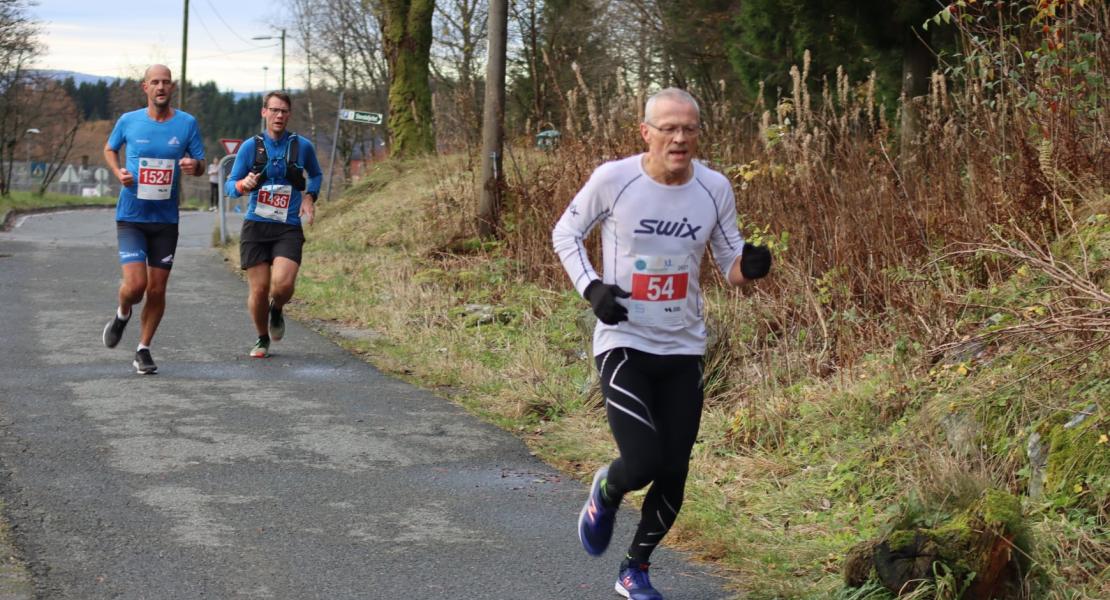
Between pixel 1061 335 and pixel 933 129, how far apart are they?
345 cm

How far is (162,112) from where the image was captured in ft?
33.5

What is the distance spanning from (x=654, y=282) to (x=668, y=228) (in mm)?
202

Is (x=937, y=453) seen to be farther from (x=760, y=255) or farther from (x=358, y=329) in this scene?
(x=358, y=329)

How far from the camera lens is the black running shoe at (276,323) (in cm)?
1133

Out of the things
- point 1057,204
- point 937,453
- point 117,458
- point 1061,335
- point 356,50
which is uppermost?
point 356,50

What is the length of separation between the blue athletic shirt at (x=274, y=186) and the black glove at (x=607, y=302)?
6332 mm

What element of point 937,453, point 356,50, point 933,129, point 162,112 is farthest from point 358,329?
point 356,50

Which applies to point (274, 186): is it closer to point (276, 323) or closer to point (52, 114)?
point (276, 323)

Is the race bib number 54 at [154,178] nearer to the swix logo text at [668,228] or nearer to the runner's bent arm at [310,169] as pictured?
the runner's bent arm at [310,169]

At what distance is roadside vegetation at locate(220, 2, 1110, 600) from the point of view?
16.6 ft

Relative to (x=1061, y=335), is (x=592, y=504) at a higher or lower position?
lower

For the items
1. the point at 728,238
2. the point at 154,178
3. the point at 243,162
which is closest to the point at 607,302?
the point at 728,238

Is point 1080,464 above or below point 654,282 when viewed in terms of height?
below

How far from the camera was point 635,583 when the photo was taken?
5039mm
